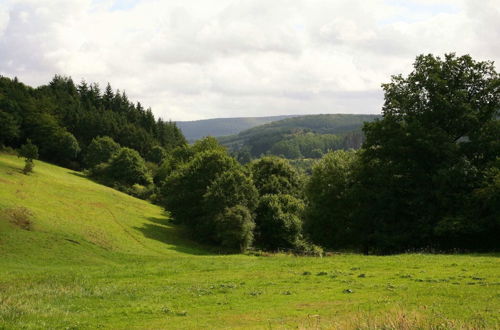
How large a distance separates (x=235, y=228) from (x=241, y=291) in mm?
40472

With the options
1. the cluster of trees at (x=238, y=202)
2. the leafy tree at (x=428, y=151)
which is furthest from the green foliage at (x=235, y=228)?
the leafy tree at (x=428, y=151)

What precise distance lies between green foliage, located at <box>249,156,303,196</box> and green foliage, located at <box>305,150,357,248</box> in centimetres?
1820

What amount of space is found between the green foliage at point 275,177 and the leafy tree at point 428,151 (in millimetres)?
34264

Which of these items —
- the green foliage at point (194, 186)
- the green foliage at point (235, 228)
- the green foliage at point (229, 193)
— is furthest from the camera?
the green foliage at point (194, 186)

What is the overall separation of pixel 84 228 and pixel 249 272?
1261 inches

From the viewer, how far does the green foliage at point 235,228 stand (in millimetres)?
63531

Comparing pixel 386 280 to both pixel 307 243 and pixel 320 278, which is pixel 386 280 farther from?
pixel 307 243

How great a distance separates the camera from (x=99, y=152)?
122375 mm

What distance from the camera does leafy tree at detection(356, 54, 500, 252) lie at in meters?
39.7

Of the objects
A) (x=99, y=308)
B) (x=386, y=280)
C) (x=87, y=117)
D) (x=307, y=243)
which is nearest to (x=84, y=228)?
(x=307, y=243)

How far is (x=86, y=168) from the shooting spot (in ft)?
405

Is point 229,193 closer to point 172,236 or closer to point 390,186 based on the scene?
point 172,236

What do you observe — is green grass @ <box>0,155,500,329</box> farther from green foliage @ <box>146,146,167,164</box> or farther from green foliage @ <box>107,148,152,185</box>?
green foliage @ <box>146,146,167,164</box>

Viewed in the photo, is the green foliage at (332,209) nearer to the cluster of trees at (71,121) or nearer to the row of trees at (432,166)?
the row of trees at (432,166)
